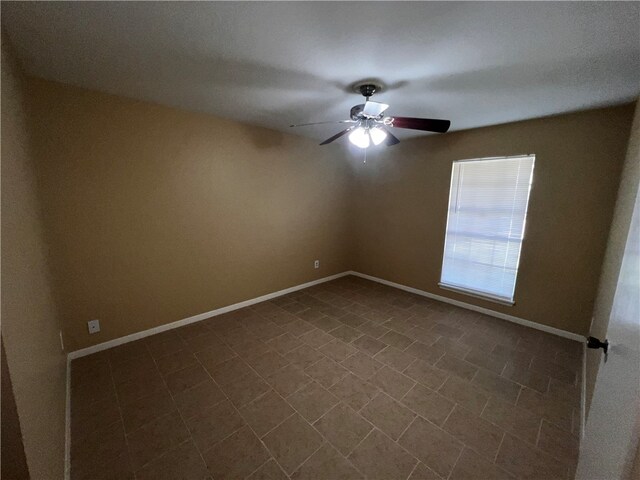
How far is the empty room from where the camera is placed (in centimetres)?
120

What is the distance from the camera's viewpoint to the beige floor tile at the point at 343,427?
1496 millimetres

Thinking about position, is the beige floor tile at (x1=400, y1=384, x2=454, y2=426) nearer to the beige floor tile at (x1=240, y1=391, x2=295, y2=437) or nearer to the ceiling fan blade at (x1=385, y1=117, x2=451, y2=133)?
the beige floor tile at (x1=240, y1=391, x2=295, y2=437)

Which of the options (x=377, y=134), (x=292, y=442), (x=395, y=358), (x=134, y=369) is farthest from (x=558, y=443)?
(x=134, y=369)

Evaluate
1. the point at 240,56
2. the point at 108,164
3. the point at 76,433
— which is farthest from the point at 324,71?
the point at 76,433

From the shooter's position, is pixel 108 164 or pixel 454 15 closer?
pixel 454 15

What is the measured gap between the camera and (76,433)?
154 centimetres

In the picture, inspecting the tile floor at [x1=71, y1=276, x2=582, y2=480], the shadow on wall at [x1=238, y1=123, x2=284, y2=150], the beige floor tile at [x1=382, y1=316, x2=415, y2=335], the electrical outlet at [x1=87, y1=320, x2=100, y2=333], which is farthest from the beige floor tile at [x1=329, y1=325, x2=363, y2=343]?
the shadow on wall at [x1=238, y1=123, x2=284, y2=150]

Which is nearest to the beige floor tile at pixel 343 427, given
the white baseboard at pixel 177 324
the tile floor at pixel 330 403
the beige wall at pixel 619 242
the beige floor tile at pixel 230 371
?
the tile floor at pixel 330 403

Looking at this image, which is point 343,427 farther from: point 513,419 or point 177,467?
point 513,419

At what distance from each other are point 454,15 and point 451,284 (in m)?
3.05

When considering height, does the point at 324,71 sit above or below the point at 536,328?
above

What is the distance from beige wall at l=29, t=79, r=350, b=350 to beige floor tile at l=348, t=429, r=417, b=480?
2270 millimetres

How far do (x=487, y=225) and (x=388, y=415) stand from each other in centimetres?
252

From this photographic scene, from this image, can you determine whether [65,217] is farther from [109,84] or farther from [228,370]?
[228,370]
